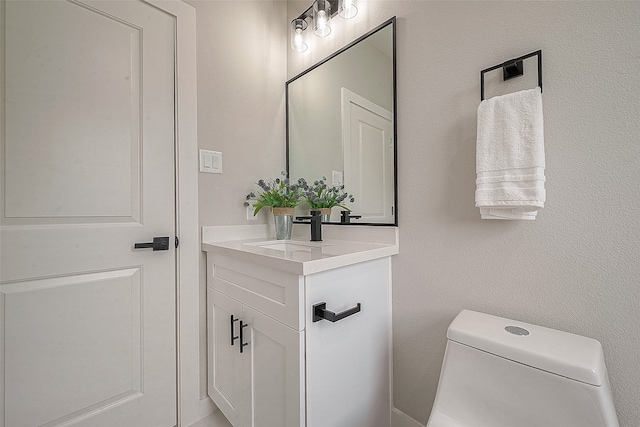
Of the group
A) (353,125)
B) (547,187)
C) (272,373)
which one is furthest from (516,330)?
(353,125)

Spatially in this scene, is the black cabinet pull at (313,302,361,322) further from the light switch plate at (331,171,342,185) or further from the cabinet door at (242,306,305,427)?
the light switch plate at (331,171,342,185)

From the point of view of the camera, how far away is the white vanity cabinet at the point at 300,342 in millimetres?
850

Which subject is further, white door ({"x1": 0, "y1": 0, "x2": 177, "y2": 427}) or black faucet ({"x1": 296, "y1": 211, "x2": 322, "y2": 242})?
black faucet ({"x1": 296, "y1": 211, "x2": 322, "y2": 242})

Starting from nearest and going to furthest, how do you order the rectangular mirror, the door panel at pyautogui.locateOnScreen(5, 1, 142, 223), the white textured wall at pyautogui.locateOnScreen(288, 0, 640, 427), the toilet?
the toilet
the white textured wall at pyautogui.locateOnScreen(288, 0, 640, 427)
the door panel at pyautogui.locateOnScreen(5, 1, 142, 223)
the rectangular mirror

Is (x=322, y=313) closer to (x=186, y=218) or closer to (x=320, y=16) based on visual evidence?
(x=186, y=218)

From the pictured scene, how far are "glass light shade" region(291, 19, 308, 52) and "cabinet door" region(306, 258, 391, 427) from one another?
4.32 ft

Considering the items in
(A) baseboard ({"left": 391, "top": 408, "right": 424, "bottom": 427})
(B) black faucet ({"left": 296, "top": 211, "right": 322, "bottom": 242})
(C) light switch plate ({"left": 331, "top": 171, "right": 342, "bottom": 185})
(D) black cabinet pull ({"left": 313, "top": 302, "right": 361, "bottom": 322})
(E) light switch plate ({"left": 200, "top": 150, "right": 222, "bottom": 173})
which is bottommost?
(A) baseboard ({"left": 391, "top": 408, "right": 424, "bottom": 427})

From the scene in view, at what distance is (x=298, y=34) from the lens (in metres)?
1.56

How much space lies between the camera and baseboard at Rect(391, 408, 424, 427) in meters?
1.14

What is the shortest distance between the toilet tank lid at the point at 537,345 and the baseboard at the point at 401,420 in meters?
0.59

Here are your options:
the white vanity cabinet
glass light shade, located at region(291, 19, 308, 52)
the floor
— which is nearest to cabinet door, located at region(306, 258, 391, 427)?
the white vanity cabinet

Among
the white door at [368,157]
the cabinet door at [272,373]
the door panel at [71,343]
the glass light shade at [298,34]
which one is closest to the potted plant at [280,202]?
the white door at [368,157]

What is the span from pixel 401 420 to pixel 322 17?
2006 mm

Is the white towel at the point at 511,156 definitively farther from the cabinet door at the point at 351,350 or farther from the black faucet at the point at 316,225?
the black faucet at the point at 316,225
